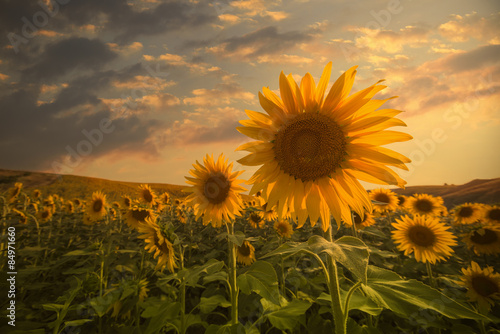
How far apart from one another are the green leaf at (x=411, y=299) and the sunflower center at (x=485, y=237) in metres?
4.59

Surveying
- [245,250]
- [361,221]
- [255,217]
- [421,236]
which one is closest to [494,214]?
[421,236]

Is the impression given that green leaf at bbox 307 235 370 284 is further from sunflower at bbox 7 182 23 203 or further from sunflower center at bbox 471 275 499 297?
sunflower at bbox 7 182 23 203

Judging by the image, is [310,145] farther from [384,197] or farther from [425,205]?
[425,205]

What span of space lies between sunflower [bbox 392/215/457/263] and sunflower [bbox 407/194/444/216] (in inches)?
110

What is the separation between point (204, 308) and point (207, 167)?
1980 millimetres

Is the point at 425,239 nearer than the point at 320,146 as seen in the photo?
No

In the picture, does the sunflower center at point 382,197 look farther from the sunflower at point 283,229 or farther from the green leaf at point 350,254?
the green leaf at point 350,254

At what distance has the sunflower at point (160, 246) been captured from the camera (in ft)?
10.9

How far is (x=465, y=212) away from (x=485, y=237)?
3.20 metres

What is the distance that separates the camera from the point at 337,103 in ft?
6.17

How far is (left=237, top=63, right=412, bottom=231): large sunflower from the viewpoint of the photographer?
A: 1806mm

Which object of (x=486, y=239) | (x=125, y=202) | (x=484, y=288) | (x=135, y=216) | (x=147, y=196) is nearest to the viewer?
(x=484, y=288)

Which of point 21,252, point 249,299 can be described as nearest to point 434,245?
point 249,299

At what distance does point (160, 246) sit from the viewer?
357cm
